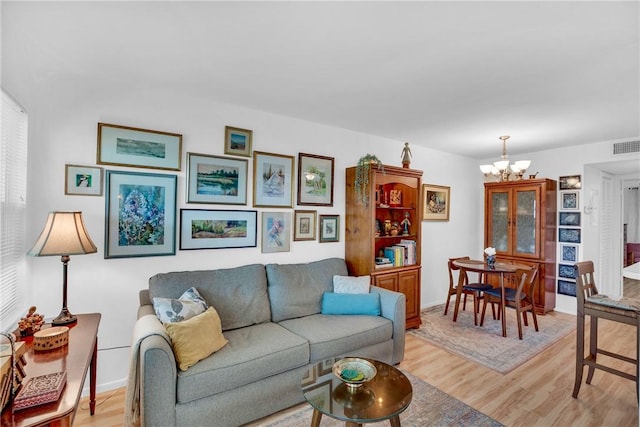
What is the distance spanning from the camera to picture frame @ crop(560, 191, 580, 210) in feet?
14.3

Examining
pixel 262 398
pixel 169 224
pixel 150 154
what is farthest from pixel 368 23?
pixel 262 398

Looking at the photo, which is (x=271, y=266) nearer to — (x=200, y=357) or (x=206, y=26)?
(x=200, y=357)

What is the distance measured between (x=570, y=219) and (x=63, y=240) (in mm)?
5714

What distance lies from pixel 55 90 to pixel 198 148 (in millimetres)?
1054

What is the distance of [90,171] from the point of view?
2363mm

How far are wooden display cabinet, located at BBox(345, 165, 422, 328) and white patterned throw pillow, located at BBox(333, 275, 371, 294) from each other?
322mm

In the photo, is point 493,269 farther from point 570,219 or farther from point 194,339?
point 194,339

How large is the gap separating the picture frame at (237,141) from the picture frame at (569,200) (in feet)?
14.7

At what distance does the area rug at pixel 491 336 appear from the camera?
118 inches

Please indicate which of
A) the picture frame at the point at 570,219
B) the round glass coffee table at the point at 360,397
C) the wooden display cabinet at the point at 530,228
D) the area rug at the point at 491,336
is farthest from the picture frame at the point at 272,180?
the picture frame at the point at 570,219

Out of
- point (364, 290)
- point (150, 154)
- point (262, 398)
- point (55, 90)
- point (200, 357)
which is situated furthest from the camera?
point (364, 290)

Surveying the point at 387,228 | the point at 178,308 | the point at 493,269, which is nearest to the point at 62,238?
the point at 178,308

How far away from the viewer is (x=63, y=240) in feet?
6.16

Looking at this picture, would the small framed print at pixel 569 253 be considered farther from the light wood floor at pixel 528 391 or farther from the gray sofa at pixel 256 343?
the gray sofa at pixel 256 343
